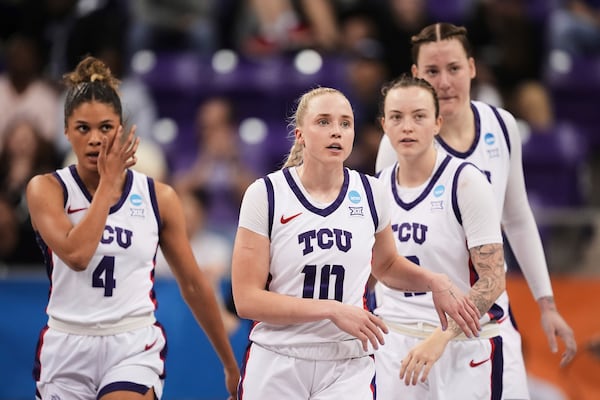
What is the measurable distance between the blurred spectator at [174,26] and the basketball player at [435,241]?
22.1 ft

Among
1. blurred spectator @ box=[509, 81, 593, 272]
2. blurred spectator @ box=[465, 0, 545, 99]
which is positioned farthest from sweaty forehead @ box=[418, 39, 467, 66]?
blurred spectator @ box=[465, 0, 545, 99]

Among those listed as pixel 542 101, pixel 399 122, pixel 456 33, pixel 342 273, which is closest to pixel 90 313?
pixel 342 273

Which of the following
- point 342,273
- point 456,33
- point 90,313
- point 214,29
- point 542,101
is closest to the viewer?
point 342,273

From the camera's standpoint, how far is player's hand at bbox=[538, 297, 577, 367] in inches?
237

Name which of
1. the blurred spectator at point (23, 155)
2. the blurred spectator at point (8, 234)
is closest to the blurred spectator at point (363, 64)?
the blurred spectator at point (23, 155)

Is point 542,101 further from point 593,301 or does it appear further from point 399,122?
point 399,122

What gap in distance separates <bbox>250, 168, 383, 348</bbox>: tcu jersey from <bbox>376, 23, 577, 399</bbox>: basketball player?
46.1 inches

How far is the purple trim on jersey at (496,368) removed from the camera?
5434mm

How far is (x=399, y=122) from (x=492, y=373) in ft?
4.54

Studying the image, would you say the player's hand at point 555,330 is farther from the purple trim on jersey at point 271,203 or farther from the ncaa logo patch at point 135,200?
the ncaa logo patch at point 135,200

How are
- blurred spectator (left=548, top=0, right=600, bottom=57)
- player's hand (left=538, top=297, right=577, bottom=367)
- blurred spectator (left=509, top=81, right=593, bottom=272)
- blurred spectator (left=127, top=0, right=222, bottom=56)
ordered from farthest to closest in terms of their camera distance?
1. blurred spectator (left=548, top=0, right=600, bottom=57)
2. blurred spectator (left=127, top=0, right=222, bottom=56)
3. blurred spectator (left=509, top=81, right=593, bottom=272)
4. player's hand (left=538, top=297, right=577, bottom=367)

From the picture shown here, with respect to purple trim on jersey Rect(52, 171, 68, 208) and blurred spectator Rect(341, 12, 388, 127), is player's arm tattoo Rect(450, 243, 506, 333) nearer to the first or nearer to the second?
purple trim on jersey Rect(52, 171, 68, 208)

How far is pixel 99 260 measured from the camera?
203 inches

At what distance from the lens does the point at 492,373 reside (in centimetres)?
545
